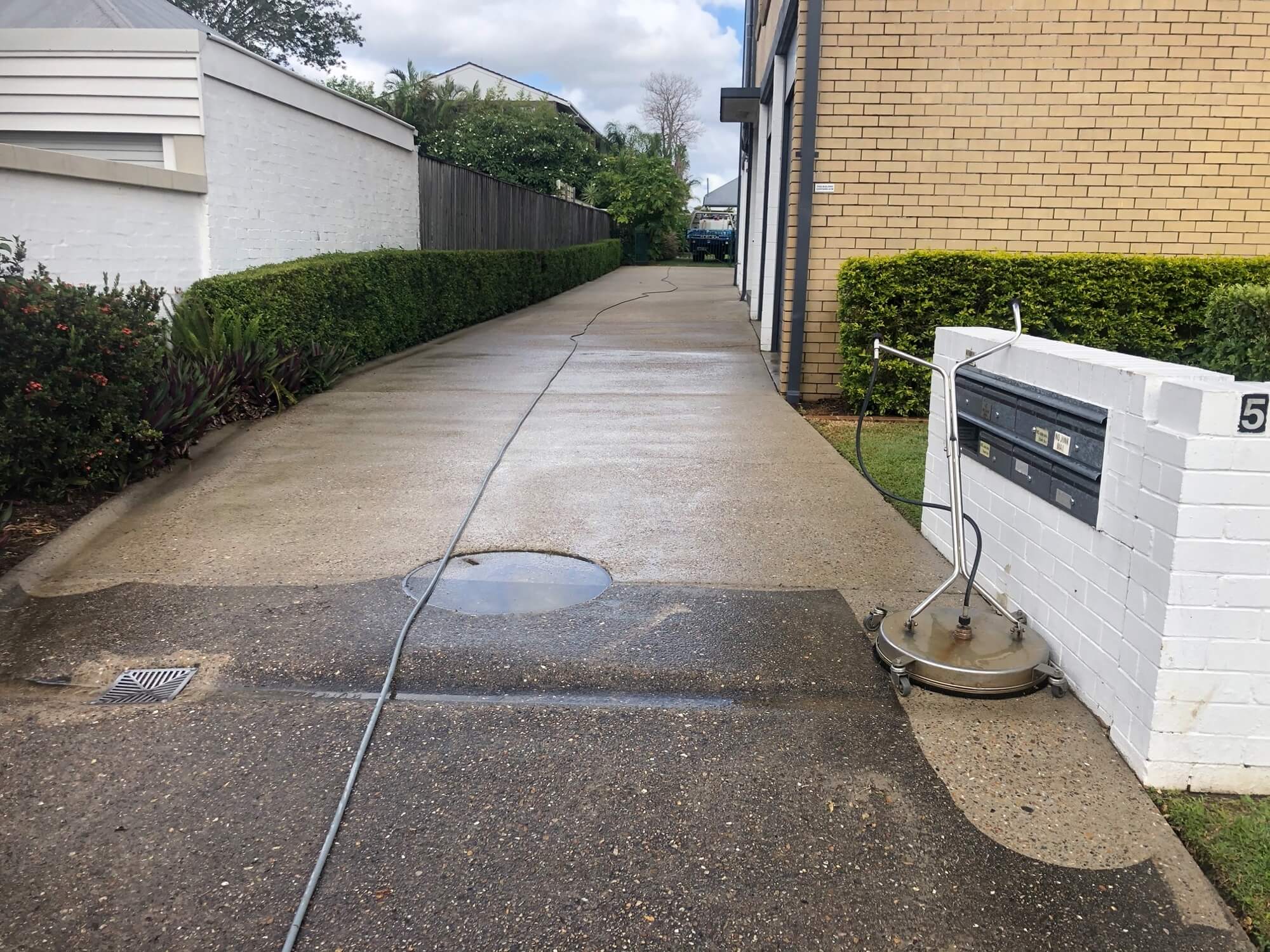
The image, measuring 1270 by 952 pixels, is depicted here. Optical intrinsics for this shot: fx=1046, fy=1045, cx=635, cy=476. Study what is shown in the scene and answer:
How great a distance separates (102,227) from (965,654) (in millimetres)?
7155

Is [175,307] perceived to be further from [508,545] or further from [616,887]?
[616,887]

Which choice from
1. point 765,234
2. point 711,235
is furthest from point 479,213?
point 711,235

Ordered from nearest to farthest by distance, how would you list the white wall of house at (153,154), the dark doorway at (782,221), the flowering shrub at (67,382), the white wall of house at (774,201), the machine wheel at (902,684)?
the machine wheel at (902,684) → the flowering shrub at (67,382) → the white wall of house at (153,154) → the dark doorway at (782,221) → the white wall of house at (774,201)

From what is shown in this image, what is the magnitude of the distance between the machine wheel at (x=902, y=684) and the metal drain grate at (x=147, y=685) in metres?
2.68

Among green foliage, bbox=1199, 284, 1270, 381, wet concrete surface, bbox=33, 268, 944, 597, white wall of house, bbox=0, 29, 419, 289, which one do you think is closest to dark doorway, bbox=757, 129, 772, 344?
wet concrete surface, bbox=33, 268, 944, 597

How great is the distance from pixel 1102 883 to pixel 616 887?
1.31 m

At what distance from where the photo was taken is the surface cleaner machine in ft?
12.7

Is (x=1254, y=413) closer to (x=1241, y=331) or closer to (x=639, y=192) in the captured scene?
(x=1241, y=331)

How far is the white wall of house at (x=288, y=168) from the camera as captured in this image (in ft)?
31.2

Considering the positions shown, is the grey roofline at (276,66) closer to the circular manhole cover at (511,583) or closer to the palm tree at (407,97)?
the circular manhole cover at (511,583)

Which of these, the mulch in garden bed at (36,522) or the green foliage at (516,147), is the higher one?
the green foliage at (516,147)

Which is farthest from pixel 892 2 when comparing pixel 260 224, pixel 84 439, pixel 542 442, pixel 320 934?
pixel 320 934

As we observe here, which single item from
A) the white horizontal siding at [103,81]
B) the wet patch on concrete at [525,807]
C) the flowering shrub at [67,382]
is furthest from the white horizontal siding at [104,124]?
the wet patch on concrete at [525,807]

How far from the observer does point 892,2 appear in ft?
30.2
